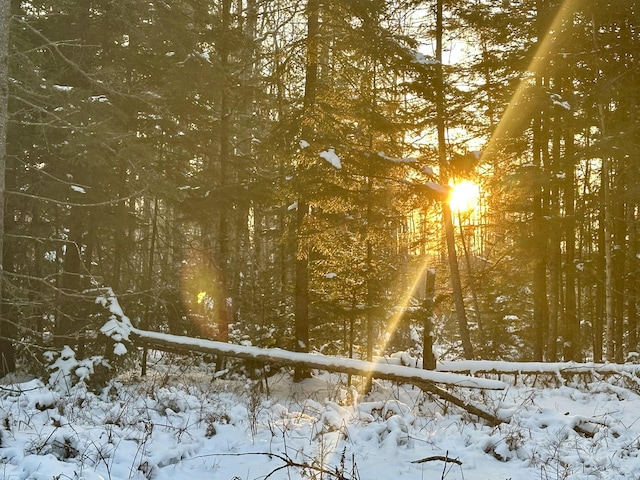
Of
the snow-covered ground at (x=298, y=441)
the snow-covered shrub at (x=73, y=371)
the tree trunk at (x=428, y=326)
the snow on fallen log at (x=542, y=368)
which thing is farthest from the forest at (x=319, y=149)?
the snow-covered ground at (x=298, y=441)

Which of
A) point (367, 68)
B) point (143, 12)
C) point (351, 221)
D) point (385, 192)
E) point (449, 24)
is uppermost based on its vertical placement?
point (449, 24)

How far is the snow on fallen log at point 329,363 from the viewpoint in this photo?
9.08 metres

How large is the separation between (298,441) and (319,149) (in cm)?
722

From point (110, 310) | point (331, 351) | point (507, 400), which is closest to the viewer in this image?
point (507, 400)

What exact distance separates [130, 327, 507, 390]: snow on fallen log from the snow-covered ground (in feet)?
2.52

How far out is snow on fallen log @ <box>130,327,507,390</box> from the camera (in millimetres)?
9078

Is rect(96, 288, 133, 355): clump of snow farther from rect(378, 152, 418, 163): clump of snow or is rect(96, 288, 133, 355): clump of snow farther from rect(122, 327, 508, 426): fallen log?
rect(378, 152, 418, 163): clump of snow

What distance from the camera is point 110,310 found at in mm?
10484

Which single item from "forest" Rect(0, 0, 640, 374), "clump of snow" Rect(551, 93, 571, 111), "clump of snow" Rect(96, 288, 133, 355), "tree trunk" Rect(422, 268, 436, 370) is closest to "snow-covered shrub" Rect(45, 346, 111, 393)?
"clump of snow" Rect(96, 288, 133, 355)

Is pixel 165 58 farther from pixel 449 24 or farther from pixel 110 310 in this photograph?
pixel 449 24

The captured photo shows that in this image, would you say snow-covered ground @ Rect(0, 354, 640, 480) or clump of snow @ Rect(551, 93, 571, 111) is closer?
snow-covered ground @ Rect(0, 354, 640, 480)

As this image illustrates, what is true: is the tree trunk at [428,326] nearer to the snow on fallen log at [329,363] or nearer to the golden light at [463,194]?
the snow on fallen log at [329,363]

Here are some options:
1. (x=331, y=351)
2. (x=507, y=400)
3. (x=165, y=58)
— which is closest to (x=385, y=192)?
(x=331, y=351)

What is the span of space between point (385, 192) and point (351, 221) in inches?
53.5
